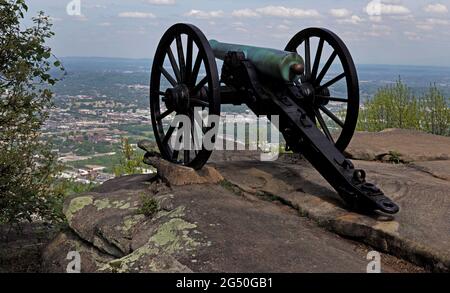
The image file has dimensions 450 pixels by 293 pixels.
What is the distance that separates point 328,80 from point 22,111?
4.21 metres

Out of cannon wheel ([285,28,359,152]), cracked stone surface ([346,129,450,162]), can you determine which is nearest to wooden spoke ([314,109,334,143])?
cannon wheel ([285,28,359,152])

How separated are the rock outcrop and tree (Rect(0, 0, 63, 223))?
75 centimetres

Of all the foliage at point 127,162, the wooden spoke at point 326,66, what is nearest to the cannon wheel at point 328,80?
the wooden spoke at point 326,66

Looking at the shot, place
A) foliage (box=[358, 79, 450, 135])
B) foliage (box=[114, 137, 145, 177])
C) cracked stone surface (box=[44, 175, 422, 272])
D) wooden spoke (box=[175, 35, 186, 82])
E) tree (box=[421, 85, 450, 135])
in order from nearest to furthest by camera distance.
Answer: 1. cracked stone surface (box=[44, 175, 422, 272])
2. wooden spoke (box=[175, 35, 186, 82])
3. foliage (box=[114, 137, 145, 177])
4. tree (box=[421, 85, 450, 135])
5. foliage (box=[358, 79, 450, 135])

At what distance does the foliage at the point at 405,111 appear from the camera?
1509 cm

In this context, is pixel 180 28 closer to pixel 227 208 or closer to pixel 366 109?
pixel 227 208

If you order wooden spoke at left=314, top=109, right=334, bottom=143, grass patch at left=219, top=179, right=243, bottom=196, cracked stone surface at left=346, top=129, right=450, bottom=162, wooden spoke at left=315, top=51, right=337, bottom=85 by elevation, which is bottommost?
grass patch at left=219, top=179, right=243, bottom=196

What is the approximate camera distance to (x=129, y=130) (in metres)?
23.3

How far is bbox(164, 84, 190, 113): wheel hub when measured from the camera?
6.37 meters

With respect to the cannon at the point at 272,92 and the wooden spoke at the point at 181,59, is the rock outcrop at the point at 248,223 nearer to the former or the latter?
the cannon at the point at 272,92

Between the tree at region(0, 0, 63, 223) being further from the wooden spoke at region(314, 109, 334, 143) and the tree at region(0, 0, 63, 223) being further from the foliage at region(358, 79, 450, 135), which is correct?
the foliage at region(358, 79, 450, 135)

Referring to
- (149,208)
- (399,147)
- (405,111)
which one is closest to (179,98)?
(149,208)

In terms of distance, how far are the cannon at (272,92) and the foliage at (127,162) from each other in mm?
4427
